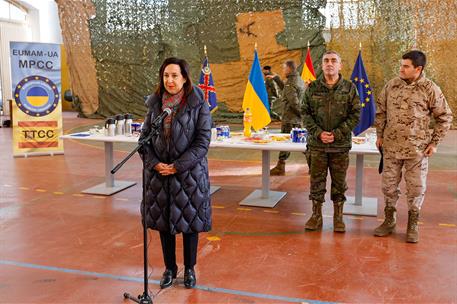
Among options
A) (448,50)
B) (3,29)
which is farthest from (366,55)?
(3,29)

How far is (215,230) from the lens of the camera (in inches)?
171

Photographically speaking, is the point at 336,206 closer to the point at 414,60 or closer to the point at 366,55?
the point at 414,60

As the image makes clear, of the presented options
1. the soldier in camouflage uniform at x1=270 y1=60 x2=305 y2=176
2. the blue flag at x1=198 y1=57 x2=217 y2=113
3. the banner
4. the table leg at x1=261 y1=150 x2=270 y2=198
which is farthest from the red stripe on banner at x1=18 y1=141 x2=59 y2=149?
the table leg at x1=261 y1=150 x2=270 y2=198

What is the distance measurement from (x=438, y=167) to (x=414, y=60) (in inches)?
159

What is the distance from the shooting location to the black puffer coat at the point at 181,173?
288 cm

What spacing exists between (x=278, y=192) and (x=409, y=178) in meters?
1.93

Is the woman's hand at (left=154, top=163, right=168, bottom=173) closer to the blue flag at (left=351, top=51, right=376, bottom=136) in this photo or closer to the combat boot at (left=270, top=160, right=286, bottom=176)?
the blue flag at (left=351, top=51, right=376, bottom=136)

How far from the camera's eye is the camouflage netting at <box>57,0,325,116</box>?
519 inches

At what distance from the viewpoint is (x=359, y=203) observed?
5.02 meters

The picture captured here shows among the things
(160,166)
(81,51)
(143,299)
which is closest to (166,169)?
(160,166)

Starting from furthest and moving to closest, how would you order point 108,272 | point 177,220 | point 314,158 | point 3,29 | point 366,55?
point 3,29
point 366,55
point 314,158
point 108,272
point 177,220

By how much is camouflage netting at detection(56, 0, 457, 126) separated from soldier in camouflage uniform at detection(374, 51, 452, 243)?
342 inches

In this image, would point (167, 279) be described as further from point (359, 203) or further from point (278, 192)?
point (278, 192)

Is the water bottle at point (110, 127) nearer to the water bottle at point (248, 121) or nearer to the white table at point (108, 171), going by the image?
the white table at point (108, 171)
